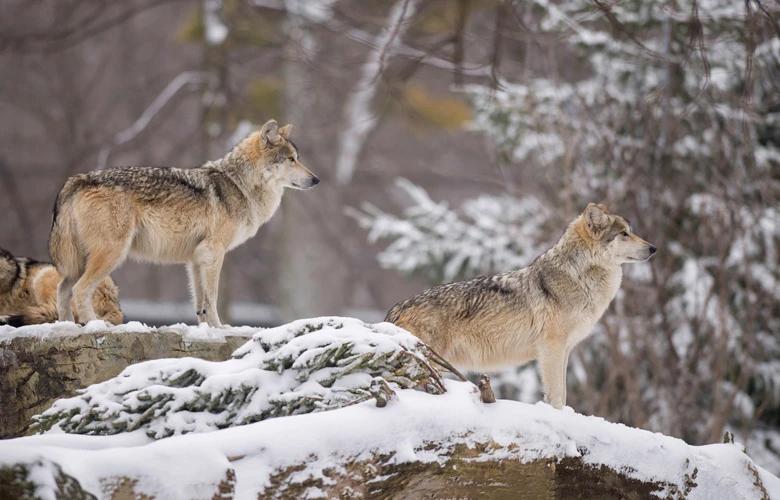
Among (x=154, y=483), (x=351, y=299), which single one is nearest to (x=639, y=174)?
(x=154, y=483)

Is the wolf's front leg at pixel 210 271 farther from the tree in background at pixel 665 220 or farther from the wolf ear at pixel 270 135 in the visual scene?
the tree in background at pixel 665 220

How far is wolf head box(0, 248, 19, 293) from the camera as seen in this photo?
8.58 metres

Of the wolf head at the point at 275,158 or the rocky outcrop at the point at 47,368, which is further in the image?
the wolf head at the point at 275,158

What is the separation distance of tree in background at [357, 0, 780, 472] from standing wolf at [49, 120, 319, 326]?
224 inches

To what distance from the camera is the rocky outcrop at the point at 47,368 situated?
739 cm

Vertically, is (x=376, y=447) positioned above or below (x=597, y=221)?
below

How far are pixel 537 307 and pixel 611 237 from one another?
88 cm

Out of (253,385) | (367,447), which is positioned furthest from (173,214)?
(367,447)

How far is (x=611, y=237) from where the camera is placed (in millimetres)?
8750

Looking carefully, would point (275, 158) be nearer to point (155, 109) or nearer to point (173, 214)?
point (173, 214)

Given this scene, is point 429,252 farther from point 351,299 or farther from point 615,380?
point 351,299

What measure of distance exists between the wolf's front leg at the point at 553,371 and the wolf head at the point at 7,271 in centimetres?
437

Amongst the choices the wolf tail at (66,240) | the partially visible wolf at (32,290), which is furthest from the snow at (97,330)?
the partially visible wolf at (32,290)

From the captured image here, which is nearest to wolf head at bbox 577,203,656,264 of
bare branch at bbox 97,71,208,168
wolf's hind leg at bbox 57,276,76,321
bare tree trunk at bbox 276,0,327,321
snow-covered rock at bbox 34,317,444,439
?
snow-covered rock at bbox 34,317,444,439
